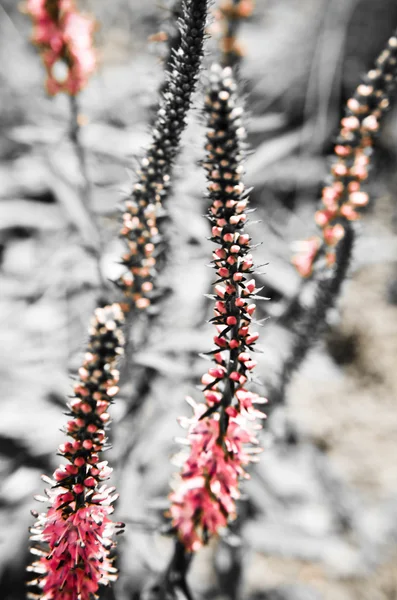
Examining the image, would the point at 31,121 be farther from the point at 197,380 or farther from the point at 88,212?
the point at 197,380

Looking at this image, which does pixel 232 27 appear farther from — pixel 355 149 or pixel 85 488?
pixel 85 488

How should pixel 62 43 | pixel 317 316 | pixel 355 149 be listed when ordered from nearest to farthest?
pixel 355 149
pixel 317 316
pixel 62 43

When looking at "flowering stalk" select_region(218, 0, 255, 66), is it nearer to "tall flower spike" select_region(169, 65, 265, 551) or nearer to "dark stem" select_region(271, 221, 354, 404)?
"dark stem" select_region(271, 221, 354, 404)

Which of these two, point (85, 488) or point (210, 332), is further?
point (210, 332)

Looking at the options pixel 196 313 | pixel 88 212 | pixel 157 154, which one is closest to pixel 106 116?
pixel 88 212

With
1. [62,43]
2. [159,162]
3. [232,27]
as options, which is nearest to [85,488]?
[159,162]

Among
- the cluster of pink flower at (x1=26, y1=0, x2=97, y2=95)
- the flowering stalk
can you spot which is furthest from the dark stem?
the cluster of pink flower at (x1=26, y1=0, x2=97, y2=95)
